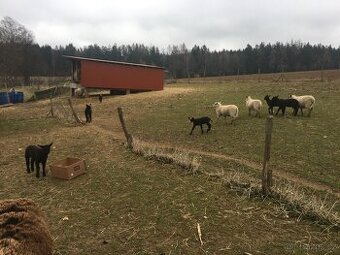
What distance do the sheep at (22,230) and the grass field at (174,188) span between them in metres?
1.80

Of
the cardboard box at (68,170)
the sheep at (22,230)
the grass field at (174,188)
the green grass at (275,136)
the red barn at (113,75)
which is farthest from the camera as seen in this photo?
the red barn at (113,75)

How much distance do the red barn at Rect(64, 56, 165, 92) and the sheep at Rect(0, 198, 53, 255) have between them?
32451 millimetres

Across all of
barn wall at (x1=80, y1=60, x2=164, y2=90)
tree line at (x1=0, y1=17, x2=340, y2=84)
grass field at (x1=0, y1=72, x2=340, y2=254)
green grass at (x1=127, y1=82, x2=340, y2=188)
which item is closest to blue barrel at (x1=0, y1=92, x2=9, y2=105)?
barn wall at (x1=80, y1=60, x2=164, y2=90)

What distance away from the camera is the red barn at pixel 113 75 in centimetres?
3727

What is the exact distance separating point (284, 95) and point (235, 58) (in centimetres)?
10039

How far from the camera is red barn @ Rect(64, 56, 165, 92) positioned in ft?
122

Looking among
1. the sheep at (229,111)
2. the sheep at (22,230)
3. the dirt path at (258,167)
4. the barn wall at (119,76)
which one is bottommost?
the dirt path at (258,167)

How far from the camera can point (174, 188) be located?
1002 cm

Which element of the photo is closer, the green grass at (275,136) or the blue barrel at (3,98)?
the green grass at (275,136)

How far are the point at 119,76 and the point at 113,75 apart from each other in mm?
710

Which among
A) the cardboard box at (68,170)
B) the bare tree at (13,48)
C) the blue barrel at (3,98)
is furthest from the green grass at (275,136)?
the bare tree at (13,48)

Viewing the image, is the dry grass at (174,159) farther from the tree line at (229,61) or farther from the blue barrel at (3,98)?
the tree line at (229,61)

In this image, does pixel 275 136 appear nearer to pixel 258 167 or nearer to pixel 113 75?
pixel 258 167

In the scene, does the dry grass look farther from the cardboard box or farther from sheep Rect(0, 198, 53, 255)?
sheep Rect(0, 198, 53, 255)
